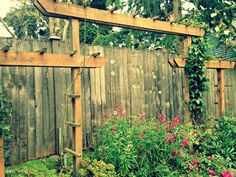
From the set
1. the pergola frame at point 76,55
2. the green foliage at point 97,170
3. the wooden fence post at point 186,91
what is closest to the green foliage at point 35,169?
the green foliage at point 97,170

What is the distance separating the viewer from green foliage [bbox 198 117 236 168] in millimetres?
5604

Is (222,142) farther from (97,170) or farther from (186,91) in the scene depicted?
(97,170)

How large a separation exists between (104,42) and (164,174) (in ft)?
24.8

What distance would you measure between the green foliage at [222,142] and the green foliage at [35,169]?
310cm

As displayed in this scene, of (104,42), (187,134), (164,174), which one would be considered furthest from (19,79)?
(104,42)

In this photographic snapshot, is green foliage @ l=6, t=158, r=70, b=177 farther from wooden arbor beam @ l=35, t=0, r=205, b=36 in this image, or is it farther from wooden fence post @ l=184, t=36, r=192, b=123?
wooden fence post @ l=184, t=36, r=192, b=123

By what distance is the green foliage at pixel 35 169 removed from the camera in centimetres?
383

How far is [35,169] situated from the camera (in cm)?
404

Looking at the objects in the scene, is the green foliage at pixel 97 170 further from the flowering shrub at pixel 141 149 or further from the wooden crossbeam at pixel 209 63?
the wooden crossbeam at pixel 209 63

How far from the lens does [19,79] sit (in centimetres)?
440

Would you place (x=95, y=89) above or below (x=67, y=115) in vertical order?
above

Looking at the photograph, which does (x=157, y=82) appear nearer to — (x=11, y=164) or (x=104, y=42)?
(x=11, y=164)

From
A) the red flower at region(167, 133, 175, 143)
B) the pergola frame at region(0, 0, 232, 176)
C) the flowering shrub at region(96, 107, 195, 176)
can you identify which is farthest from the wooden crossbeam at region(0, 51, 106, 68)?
the red flower at region(167, 133, 175, 143)

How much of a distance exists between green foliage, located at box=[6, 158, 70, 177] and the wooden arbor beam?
2292 mm
